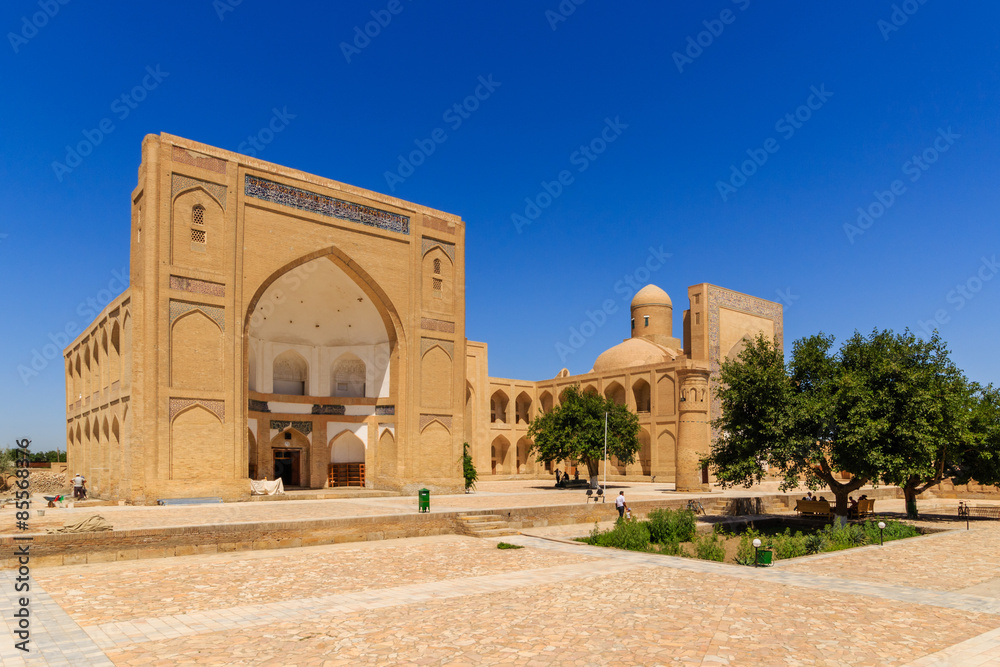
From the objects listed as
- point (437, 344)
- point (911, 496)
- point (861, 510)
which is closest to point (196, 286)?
point (437, 344)

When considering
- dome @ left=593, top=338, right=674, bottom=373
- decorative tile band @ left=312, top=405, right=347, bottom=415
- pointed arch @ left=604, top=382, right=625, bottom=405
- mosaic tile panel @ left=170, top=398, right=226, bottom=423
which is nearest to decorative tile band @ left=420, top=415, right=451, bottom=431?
decorative tile band @ left=312, top=405, right=347, bottom=415

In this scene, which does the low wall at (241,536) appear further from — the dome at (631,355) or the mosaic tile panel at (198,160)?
the dome at (631,355)

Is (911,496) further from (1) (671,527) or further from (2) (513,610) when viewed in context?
(2) (513,610)

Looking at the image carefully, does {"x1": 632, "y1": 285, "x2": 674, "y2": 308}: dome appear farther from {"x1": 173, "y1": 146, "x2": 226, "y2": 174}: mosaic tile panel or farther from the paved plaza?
Result: the paved plaza

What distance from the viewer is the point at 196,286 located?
19.6 metres

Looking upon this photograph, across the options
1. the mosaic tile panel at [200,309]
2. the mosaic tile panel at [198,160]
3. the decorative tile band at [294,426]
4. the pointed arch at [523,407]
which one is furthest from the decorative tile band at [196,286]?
the pointed arch at [523,407]

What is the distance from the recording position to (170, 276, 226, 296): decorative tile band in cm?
1928

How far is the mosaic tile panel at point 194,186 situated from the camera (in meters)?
19.5

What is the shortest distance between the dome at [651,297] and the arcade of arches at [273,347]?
16719mm

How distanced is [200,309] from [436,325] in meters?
8.01

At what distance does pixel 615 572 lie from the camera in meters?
9.73

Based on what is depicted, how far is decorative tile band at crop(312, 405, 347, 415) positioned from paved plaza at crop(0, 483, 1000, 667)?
14.6m

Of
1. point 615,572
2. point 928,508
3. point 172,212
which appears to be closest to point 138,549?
point 615,572

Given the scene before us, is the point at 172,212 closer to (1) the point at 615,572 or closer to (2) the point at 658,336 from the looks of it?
(1) the point at 615,572
